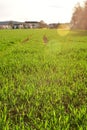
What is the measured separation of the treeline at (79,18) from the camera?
73.7 metres

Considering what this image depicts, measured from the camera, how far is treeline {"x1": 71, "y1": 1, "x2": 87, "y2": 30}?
7369cm

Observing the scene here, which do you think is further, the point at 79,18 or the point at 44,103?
the point at 79,18

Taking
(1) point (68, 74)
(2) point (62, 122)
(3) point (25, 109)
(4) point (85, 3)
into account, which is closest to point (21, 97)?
(3) point (25, 109)

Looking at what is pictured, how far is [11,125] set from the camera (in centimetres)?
437

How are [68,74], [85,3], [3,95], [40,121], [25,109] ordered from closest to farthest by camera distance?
[40,121] → [25,109] → [3,95] → [68,74] → [85,3]

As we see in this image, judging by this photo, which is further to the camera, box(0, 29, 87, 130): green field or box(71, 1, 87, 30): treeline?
box(71, 1, 87, 30): treeline

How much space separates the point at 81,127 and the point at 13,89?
2793 millimetres

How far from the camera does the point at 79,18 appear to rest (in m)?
78.0

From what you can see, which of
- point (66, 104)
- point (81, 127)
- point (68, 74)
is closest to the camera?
point (81, 127)

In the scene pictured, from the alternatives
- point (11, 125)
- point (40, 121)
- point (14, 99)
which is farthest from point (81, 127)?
point (14, 99)

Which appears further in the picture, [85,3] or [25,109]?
[85,3]

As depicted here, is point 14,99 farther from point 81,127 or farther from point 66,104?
point 81,127

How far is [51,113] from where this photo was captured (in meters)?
4.80

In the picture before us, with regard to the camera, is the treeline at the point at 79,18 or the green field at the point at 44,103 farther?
the treeline at the point at 79,18
